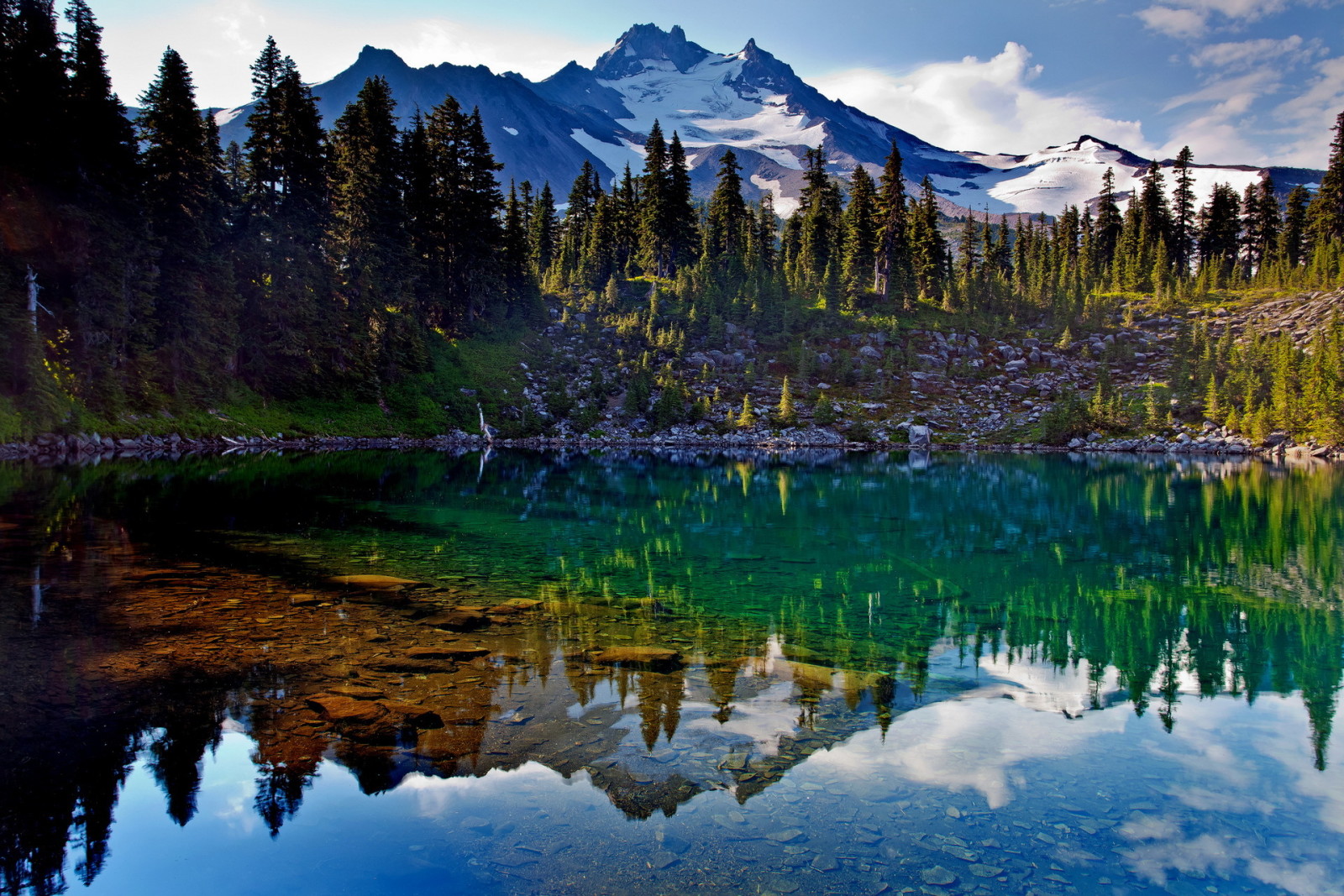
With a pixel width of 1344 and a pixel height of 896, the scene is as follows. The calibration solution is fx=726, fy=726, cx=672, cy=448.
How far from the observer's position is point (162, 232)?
147 ft

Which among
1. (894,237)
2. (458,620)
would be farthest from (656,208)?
(458,620)

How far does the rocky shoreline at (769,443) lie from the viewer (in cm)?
4672

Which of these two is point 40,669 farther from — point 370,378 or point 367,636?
point 370,378

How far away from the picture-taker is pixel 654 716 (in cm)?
803

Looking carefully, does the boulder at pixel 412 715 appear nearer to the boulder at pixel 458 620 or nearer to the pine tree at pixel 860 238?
the boulder at pixel 458 620

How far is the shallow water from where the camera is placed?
5414 mm

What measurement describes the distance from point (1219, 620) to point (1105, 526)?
11.5 meters

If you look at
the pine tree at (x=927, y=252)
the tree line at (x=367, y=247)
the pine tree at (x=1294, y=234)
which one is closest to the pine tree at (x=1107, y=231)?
the tree line at (x=367, y=247)

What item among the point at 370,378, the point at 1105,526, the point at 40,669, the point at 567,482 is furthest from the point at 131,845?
the point at 370,378

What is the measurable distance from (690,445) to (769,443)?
23.0 feet

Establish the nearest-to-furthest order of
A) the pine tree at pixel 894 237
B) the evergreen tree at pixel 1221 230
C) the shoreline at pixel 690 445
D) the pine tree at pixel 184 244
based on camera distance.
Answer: the shoreline at pixel 690 445 → the pine tree at pixel 184 244 → the pine tree at pixel 894 237 → the evergreen tree at pixel 1221 230

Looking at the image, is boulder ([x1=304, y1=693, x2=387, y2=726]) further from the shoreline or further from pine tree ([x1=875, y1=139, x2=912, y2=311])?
pine tree ([x1=875, y1=139, x2=912, y2=311])

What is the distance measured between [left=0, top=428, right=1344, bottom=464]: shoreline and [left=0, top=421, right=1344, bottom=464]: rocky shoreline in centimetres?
6

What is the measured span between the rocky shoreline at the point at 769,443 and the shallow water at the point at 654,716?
29.8 metres
